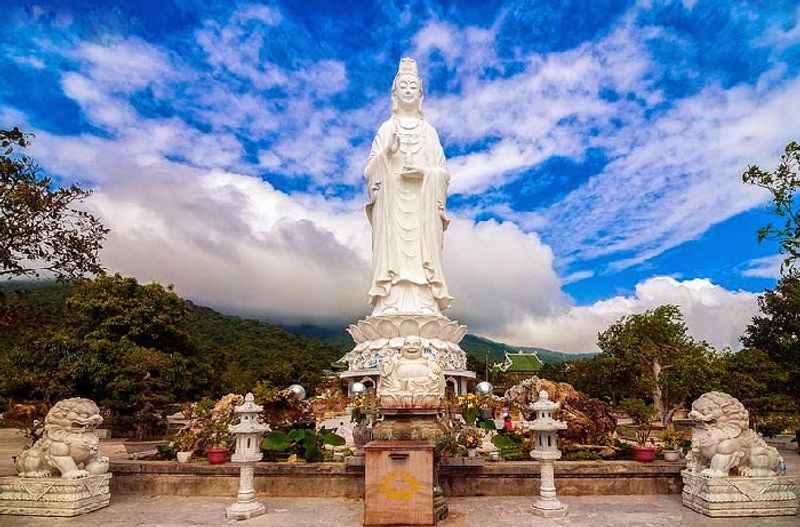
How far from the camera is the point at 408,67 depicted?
1697 cm

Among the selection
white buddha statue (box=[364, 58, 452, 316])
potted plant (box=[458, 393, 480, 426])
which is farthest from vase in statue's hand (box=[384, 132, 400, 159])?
potted plant (box=[458, 393, 480, 426])

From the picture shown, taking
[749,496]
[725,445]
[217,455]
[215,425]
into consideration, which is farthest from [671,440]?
[215,425]

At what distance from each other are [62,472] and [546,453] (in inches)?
238

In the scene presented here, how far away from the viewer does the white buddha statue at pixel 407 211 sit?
15391mm

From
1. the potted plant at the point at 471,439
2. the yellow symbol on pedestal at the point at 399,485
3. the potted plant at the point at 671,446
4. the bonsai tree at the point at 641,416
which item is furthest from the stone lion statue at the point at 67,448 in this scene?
the potted plant at the point at 671,446

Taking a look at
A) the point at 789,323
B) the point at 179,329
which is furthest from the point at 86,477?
the point at 789,323

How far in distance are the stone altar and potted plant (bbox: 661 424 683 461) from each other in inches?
→ 237

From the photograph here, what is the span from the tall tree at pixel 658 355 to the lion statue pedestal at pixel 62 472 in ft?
51.5

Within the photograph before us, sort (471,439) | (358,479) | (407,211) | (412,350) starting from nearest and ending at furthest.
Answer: (412,350)
(358,479)
(471,439)
(407,211)

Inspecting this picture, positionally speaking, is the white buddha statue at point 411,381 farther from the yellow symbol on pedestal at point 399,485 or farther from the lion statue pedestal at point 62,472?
the lion statue pedestal at point 62,472

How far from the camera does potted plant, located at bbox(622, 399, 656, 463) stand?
8.49 meters

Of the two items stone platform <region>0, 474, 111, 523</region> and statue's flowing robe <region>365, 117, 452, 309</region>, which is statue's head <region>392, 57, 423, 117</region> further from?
stone platform <region>0, 474, 111, 523</region>

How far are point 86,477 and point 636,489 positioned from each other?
7.42m

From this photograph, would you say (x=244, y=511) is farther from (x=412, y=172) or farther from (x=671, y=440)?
(x=412, y=172)
